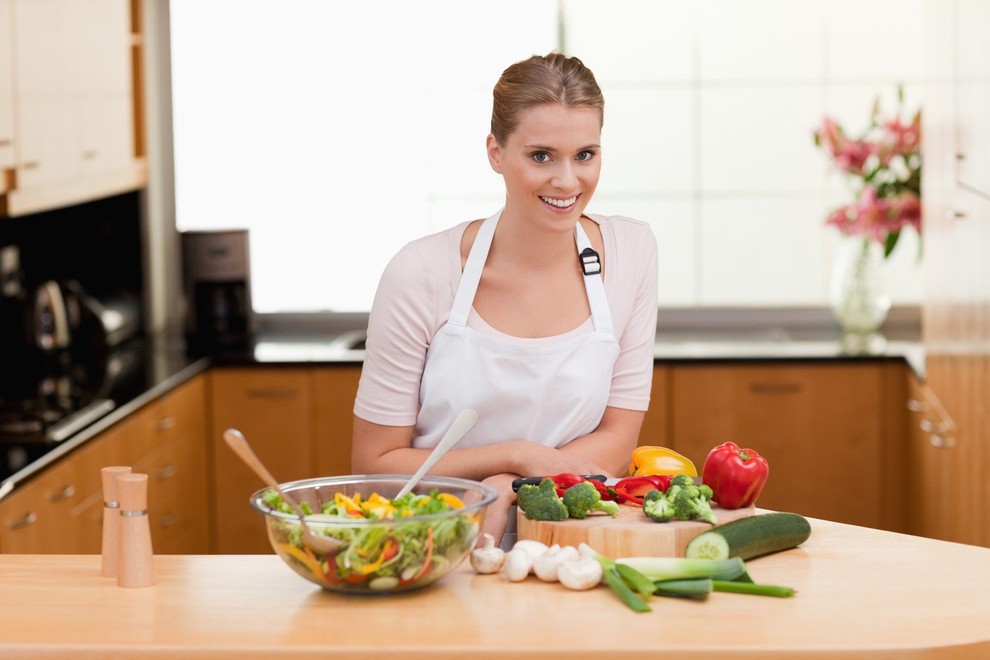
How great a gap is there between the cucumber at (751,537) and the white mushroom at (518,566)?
8.3 inches

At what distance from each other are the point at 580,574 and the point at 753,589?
0.69 ft

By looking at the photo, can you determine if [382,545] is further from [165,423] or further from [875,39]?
[875,39]

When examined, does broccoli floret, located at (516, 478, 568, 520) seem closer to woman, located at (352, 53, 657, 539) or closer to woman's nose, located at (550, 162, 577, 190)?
woman, located at (352, 53, 657, 539)

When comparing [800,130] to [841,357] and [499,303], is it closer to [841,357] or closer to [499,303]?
[841,357]

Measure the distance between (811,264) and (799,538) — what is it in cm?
293

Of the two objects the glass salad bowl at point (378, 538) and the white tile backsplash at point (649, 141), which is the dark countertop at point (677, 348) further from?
the glass salad bowl at point (378, 538)

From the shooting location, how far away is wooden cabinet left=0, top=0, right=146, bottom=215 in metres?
3.42

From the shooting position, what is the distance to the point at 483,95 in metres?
4.66

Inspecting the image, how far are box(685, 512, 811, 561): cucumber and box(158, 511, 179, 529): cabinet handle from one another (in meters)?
2.36

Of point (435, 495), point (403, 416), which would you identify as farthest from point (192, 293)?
point (435, 495)

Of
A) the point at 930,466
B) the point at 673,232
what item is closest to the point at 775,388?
the point at 930,466

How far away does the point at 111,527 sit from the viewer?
1.76 m

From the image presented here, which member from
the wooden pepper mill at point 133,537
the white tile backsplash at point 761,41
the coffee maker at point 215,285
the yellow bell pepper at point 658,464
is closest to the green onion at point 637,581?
the yellow bell pepper at point 658,464

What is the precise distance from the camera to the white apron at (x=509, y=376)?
2281 millimetres
